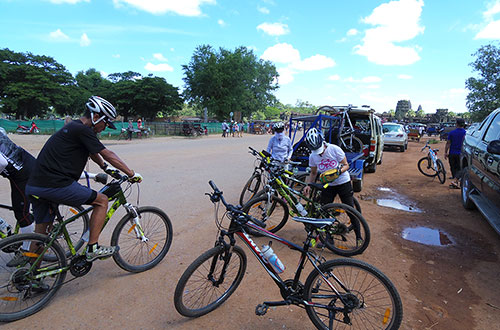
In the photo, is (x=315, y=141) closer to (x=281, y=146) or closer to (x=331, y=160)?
(x=331, y=160)

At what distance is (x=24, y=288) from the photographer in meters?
2.60

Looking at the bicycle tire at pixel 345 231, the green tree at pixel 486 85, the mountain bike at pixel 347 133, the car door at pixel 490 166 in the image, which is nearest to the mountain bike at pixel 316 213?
the bicycle tire at pixel 345 231

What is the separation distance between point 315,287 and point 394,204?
4890mm

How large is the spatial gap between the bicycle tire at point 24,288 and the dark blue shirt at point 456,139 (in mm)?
9030

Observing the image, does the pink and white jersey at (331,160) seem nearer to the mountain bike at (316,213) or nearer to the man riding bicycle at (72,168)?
the mountain bike at (316,213)

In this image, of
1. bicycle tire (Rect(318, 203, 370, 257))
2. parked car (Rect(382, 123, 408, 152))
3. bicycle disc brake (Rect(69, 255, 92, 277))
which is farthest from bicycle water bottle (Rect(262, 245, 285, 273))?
parked car (Rect(382, 123, 408, 152))

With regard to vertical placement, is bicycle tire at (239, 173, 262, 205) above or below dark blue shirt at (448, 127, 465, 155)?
below

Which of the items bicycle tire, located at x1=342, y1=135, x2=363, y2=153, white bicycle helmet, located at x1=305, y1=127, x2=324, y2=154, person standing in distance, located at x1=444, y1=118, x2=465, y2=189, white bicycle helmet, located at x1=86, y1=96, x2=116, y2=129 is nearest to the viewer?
white bicycle helmet, located at x1=86, y1=96, x2=116, y2=129

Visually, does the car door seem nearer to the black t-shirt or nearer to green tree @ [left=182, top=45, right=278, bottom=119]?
the black t-shirt

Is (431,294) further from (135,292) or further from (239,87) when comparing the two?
(239,87)

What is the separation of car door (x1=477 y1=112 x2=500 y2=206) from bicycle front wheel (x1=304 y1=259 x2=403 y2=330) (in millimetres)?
2900

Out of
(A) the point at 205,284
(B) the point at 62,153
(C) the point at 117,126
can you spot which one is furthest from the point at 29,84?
(A) the point at 205,284

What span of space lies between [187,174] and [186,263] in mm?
5373

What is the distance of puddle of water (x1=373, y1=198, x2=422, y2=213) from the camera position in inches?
239
